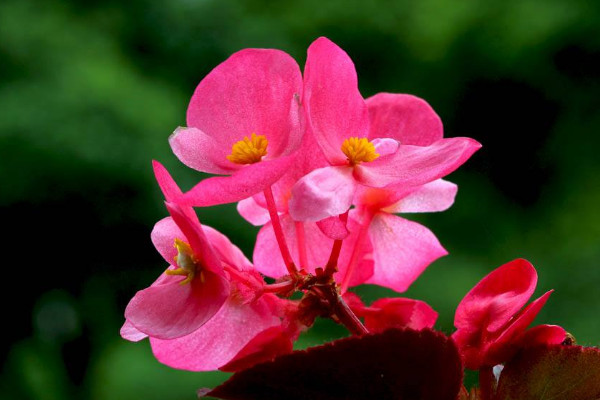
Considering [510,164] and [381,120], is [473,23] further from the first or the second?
[381,120]

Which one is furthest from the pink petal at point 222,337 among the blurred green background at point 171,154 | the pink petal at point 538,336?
the blurred green background at point 171,154

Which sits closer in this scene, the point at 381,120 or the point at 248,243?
the point at 381,120

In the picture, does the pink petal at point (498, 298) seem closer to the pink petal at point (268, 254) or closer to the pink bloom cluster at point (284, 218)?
the pink bloom cluster at point (284, 218)

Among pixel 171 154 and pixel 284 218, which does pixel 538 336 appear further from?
pixel 171 154

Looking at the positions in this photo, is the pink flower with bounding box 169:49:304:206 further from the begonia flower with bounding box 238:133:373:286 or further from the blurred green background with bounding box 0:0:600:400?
the blurred green background with bounding box 0:0:600:400

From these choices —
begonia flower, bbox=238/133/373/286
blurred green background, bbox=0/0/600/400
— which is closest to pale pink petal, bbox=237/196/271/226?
begonia flower, bbox=238/133/373/286

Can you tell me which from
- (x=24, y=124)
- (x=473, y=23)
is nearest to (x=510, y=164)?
(x=473, y=23)

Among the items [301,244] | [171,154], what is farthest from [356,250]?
[171,154]
